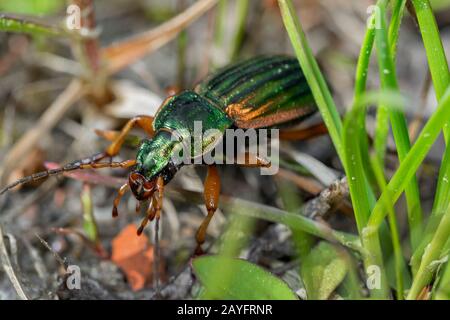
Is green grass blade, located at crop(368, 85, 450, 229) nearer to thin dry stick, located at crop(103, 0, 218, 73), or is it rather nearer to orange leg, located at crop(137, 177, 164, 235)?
orange leg, located at crop(137, 177, 164, 235)

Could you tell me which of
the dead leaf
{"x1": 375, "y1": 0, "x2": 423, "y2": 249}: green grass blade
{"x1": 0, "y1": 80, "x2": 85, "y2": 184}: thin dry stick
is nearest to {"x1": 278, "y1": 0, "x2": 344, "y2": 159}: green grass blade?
{"x1": 375, "y1": 0, "x2": 423, "y2": 249}: green grass blade

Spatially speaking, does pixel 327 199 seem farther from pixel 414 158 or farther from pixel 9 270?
pixel 9 270

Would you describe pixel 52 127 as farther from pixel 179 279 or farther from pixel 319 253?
pixel 319 253

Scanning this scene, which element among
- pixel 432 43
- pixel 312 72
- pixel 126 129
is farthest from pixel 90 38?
pixel 432 43

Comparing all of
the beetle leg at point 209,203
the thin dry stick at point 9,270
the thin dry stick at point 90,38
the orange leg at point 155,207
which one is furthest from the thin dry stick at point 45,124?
the beetle leg at point 209,203

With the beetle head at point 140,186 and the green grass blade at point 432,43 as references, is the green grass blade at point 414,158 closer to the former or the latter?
the green grass blade at point 432,43
